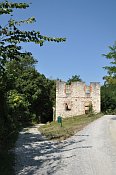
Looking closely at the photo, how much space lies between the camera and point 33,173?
1265 cm

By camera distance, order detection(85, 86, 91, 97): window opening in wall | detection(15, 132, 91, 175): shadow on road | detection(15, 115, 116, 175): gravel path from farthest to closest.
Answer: detection(85, 86, 91, 97): window opening in wall < detection(15, 132, 91, 175): shadow on road < detection(15, 115, 116, 175): gravel path

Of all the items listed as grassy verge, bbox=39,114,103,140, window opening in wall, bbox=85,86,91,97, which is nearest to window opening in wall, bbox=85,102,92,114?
window opening in wall, bbox=85,86,91,97

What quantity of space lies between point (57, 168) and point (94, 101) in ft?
131

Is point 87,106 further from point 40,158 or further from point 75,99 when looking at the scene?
point 40,158

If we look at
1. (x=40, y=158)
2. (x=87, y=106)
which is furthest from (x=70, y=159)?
(x=87, y=106)

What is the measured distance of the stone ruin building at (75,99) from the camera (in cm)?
5259

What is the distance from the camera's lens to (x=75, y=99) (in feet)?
173

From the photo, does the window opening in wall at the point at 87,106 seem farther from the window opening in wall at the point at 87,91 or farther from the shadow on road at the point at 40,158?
the shadow on road at the point at 40,158

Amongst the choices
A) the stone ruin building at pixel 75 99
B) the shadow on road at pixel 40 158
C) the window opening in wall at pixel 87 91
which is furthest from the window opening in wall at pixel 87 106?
the shadow on road at pixel 40 158

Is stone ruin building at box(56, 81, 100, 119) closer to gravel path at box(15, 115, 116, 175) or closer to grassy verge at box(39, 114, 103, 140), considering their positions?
grassy verge at box(39, 114, 103, 140)

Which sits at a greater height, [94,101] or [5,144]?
[94,101]

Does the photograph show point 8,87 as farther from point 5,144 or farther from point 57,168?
point 57,168

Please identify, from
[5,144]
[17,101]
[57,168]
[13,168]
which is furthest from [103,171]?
[17,101]

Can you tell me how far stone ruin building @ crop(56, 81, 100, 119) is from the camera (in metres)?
52.6
